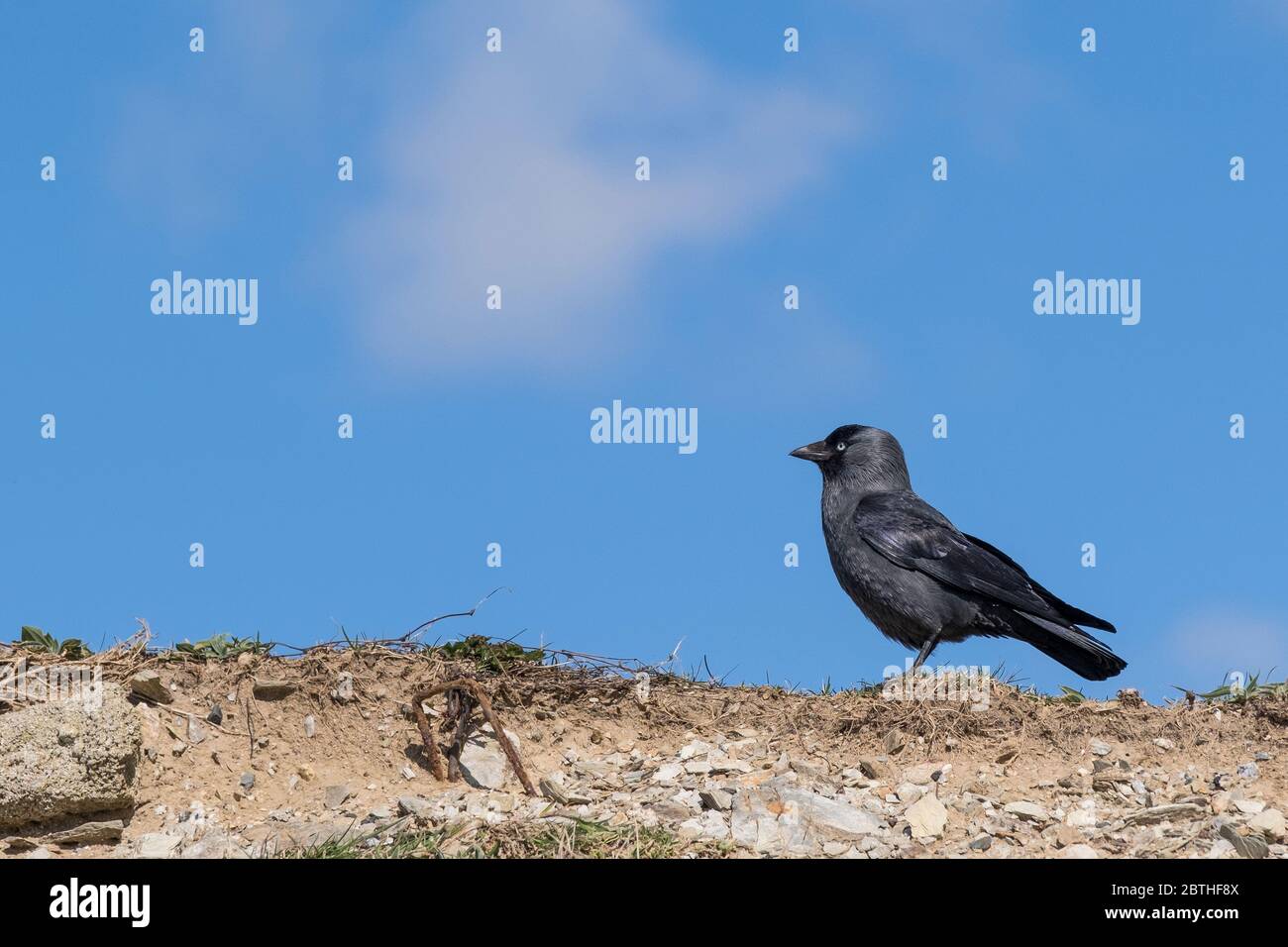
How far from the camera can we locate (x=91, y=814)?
24.5ft

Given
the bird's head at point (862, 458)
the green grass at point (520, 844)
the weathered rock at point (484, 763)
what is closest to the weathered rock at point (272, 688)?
the weathered rock at point (484, 763)

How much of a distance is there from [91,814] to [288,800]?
3.62ft

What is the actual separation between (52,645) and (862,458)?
23.0 ft

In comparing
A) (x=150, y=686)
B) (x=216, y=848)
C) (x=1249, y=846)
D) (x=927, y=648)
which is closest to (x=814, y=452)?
(x=927, y=648)

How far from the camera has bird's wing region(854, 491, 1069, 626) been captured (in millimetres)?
10812

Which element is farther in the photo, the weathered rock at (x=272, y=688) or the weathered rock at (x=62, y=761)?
the weathered rock at (x=272, y=688)

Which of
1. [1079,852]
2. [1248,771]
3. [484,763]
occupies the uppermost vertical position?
[484,763]

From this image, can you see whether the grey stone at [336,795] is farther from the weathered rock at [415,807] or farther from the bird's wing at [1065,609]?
the bird's wing at [1065,609]

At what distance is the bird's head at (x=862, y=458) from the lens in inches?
472

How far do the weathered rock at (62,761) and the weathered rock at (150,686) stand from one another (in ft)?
1.72

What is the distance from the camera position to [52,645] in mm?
8438

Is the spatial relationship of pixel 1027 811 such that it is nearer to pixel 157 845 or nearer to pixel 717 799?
pixel 717 799

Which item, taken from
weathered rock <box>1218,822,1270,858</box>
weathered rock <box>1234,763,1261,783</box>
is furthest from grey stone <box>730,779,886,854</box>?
weathered rock <box>1234,763,1261,783</box>
